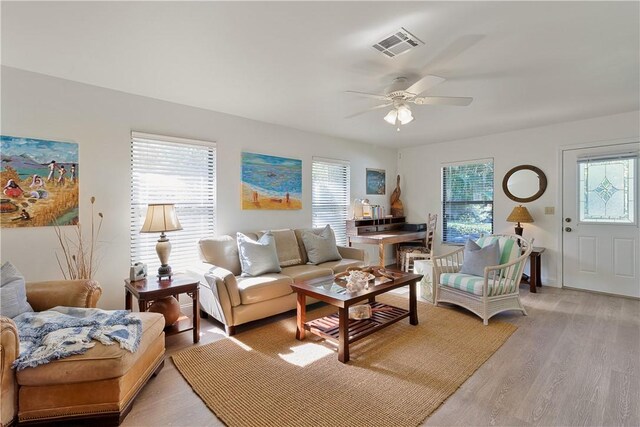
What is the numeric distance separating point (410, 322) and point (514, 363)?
0.96 metres

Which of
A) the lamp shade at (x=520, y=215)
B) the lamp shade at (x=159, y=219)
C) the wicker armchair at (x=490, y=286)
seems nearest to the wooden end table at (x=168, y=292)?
the lamp shade at (x=159, y=219)

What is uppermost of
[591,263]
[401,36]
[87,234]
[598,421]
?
[401,36]

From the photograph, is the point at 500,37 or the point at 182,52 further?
the point at 182,52

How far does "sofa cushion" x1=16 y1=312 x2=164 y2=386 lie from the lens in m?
1.57

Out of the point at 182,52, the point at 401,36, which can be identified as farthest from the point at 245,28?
the point at 401,36

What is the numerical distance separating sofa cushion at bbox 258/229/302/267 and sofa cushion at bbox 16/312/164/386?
2.11 m

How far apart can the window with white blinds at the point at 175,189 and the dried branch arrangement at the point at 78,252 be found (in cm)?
32

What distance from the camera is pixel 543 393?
1.95 metres

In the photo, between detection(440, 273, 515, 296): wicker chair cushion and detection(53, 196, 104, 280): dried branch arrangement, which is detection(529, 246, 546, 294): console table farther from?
detection(53, 196, 104, 280): dried branch arrangement

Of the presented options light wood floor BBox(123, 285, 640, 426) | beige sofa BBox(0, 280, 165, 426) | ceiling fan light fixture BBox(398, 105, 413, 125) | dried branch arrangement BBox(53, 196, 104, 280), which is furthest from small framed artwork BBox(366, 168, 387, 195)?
beige sofa BBox(0, 280, 165, 426)

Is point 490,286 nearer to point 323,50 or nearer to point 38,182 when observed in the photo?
point 323,50

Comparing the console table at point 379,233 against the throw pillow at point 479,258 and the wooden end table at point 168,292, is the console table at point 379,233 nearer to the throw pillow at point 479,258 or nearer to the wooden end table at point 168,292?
the throw pillow at point 479,258

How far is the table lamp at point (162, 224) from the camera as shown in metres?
2.73

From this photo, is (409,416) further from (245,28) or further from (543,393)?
(245,28)
